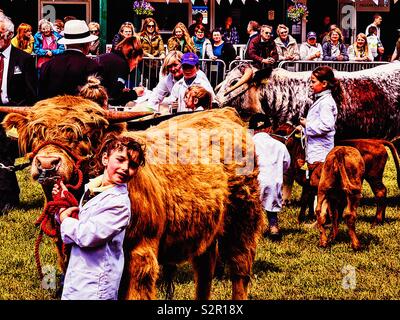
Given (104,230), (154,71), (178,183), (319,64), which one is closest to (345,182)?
(178,183)

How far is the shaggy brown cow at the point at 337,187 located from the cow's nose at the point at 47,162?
4.78 meters

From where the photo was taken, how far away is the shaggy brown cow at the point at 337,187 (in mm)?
9305

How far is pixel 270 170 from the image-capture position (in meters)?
9.45

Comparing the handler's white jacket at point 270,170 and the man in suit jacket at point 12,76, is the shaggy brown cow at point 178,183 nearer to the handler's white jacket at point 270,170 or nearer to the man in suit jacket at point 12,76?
the handler's white jacket at point 270,170

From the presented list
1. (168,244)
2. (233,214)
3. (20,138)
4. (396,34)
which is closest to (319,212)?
(233,214)

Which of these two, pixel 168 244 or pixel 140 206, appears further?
pixel 168 244

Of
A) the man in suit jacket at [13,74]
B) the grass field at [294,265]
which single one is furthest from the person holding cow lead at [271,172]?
the man in suit jacket at [13,74]

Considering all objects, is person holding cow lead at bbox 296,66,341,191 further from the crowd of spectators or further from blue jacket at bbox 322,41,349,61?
blue jacket at bbox 322,41,349,61

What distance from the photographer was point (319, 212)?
30.6 feet

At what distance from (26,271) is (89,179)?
3151 millimetres

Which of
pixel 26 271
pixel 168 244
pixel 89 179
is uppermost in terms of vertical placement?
pixel 89 179

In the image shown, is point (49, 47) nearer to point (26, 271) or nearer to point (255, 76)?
point (255, 76)

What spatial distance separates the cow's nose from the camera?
497 centimetres

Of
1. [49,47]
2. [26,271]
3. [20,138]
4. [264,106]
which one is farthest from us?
[49,47]
